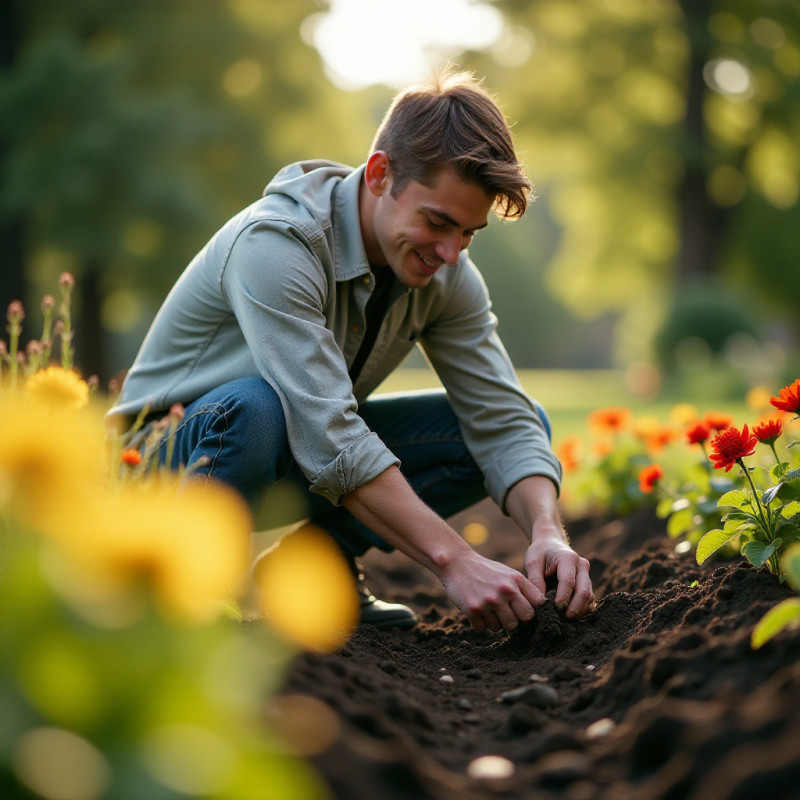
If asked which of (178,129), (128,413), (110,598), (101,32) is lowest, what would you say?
(110,598)

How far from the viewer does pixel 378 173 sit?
7.82 ft

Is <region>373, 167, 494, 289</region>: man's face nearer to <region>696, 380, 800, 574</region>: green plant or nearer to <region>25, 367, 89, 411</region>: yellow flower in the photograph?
<region>696, 380, 800, 574</region>: green plant

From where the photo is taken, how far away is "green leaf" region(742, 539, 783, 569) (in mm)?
1798

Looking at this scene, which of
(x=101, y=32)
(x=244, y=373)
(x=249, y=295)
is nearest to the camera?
(x=249, y=295)

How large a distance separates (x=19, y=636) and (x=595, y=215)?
17.7m

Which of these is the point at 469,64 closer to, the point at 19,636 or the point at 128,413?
the point at 128,413

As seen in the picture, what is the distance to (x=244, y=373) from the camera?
2.47m

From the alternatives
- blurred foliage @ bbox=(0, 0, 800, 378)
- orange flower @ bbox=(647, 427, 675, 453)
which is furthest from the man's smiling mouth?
blurred foliage @ bbox=(0, 0, 800, 378)

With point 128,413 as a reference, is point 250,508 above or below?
below

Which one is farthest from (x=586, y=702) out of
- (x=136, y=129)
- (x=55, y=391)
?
(x=136, y=129)

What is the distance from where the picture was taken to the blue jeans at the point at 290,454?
221 cm

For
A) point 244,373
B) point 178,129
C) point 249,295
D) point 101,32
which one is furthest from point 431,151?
point 101,32

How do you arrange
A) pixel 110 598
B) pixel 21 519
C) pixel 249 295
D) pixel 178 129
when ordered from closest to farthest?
pixel 110 598, pixel 21 519, pixel 249 295, pixel 178 129

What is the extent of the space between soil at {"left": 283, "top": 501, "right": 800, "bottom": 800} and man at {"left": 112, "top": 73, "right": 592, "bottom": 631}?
0.53 feet
